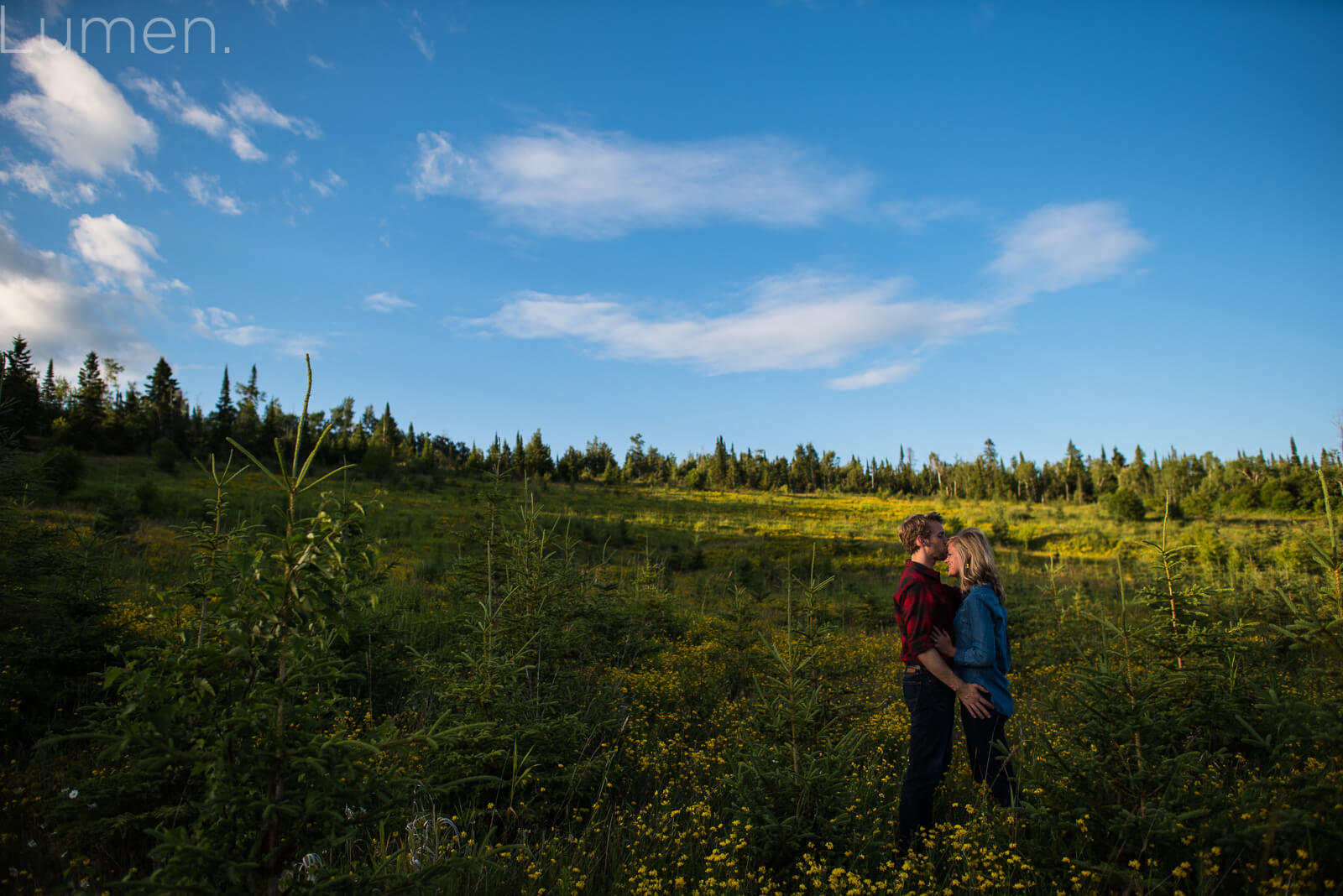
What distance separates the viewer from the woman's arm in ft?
12.6

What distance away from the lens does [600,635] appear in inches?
290

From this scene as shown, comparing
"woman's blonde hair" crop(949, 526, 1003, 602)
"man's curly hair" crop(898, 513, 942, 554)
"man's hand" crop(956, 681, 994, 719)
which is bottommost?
"man's hand" crop(956, 681, 994, 719)

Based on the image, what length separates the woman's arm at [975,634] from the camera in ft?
12.6

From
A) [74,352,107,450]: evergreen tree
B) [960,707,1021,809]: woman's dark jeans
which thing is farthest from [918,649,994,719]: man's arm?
[74,352,107,450]: evergreen tree

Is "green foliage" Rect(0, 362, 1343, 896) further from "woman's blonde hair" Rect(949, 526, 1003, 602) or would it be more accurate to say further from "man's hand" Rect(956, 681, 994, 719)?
"woman's blonde hair" Rect(949, 526, 1003, 602)

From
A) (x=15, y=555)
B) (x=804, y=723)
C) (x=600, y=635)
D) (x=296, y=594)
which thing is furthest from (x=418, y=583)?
(x=296, y=594)

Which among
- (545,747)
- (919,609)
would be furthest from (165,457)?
(919,609)

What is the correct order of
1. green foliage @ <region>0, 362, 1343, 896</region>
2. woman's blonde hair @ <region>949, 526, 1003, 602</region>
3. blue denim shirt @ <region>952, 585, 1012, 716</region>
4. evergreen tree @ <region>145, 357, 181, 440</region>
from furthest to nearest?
1. evergreen tree @ <region>145, 357, 181, 440</region>
2. woman's blonde hair @ <region>949, 526, 1003, 602</region>
3. blue denim shirt @ <region>952, 585, 1012, 716</region>
4. green foliage @ <region>0, 362, 1343, 896</region>

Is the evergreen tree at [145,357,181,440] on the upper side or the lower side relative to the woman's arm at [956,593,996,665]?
upper

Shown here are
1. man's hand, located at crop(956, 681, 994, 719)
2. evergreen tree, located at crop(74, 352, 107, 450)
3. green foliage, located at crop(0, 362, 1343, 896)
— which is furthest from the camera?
evergreen tree, located at crop(74, 352, 107, 450)

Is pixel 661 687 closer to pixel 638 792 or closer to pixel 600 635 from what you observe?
pixel 600 635

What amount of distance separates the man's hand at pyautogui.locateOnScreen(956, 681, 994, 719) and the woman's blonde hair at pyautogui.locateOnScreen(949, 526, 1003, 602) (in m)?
0.63

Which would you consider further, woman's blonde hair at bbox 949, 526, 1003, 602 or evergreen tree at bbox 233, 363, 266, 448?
evergreen tree at bbox 233, 363, 266, 448

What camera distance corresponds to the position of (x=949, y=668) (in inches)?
153
